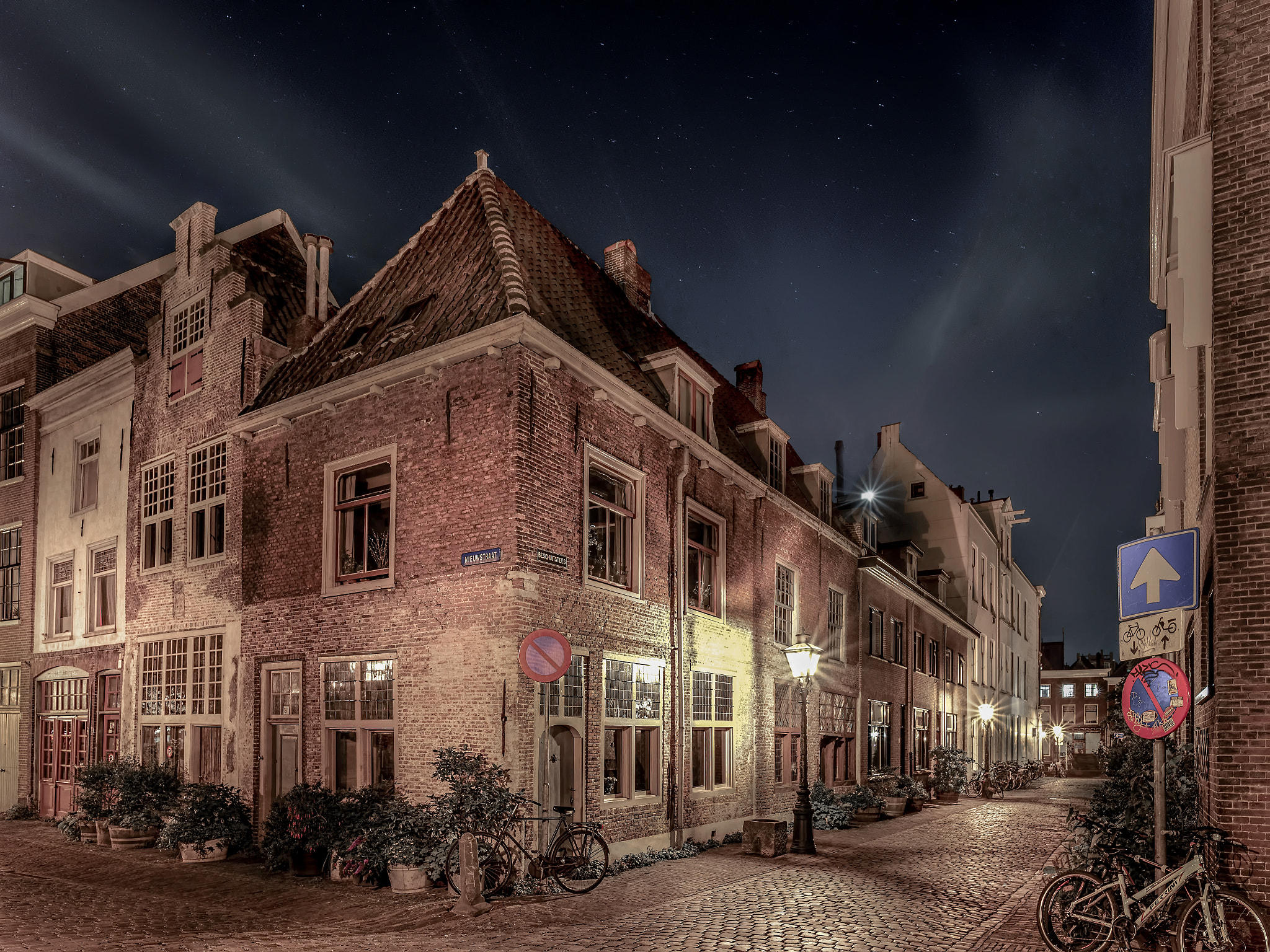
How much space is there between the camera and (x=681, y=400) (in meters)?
17.8

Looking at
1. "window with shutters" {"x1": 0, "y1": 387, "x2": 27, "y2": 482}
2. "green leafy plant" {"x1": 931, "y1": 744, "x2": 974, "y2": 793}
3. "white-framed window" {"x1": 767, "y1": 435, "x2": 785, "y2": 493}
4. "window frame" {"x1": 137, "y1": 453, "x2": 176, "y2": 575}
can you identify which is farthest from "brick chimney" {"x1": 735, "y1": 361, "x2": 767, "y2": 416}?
"window with shutters" {"x1": 0, "y1": 387, "x2": 27, "y2": 482}

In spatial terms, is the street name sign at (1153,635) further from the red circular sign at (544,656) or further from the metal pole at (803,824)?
the metal pole at (803,824)

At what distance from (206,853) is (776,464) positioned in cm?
1404

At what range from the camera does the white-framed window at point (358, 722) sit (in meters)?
14.2

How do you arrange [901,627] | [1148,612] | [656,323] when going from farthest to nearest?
[901,627], [656,323], [1148,612]

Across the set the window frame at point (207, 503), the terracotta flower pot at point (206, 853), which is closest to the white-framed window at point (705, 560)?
the window frame at point (207, 503)

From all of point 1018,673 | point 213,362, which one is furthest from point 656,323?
point 1018,673

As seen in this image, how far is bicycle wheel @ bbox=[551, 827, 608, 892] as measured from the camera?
1226 cm

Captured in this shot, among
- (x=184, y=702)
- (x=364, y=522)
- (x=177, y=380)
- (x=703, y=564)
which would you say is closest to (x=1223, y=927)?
(x=703, y=564)

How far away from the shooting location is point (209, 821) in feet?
50.0

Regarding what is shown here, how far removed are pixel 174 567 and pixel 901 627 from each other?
74.2 feet

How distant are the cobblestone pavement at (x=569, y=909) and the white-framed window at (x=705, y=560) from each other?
458 cm

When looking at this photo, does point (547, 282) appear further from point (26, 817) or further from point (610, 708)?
point (26, 817)

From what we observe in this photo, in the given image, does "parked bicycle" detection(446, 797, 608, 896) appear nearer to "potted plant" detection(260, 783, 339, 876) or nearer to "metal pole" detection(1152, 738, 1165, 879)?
"potted plant" detection(260, 783, 339, 876)
